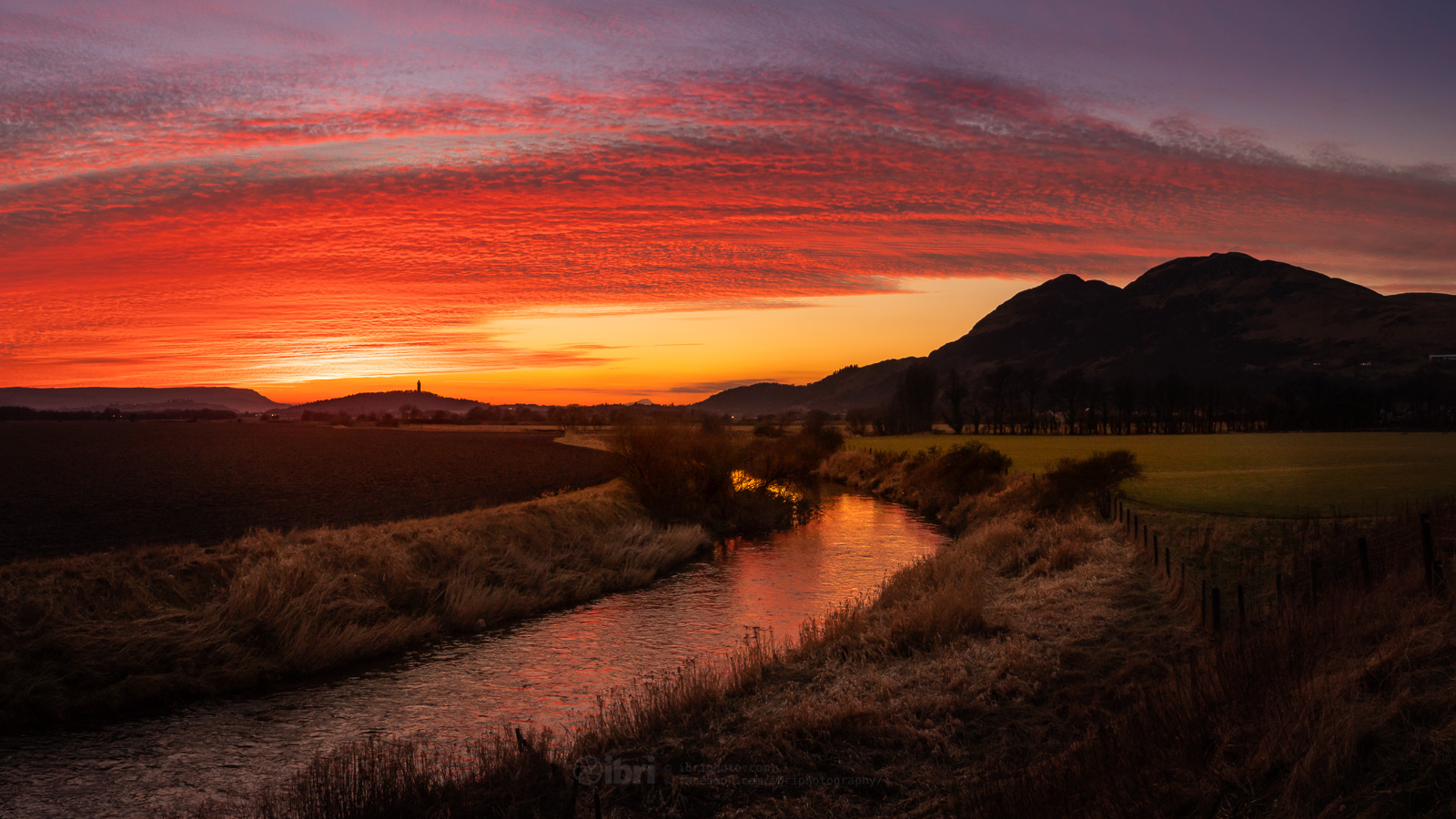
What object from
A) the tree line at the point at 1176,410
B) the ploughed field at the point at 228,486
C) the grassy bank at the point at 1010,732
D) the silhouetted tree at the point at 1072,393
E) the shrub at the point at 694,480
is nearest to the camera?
the grassy bank at the point at 1010,732

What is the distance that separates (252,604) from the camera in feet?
65.5

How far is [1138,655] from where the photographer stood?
47.9 ft

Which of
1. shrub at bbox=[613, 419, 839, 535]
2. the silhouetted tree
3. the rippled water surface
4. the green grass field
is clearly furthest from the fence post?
the silhouetted tree

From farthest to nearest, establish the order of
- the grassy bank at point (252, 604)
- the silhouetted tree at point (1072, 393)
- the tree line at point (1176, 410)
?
the silhouetted tree at point (1072, 393) → the tree line at point (1176, 410) → the grassy bank at point (252, 604)

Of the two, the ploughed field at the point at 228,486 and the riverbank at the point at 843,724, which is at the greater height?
the ploughed field at the point at 228,486

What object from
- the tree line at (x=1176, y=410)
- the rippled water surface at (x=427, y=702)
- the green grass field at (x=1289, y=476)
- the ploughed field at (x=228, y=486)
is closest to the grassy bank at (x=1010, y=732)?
the rippled water surface at (x=427, y=702)

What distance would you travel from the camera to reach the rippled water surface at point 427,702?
13.4 metres

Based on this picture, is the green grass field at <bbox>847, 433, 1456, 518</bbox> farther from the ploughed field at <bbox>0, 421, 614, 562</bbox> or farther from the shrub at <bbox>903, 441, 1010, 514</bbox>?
the ploughed field at <bbox>0, 421, 614, 562</bbox>

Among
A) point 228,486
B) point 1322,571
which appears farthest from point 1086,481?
point 228,486

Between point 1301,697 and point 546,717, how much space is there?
1277 centimetres

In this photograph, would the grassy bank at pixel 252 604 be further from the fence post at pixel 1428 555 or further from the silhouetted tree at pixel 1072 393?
the silhouetted tree at pixel 1072 393

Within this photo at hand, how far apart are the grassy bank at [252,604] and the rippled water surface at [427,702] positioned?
102 cm

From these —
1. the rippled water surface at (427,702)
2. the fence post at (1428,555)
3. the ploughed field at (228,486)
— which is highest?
the fence post at (1428,555)

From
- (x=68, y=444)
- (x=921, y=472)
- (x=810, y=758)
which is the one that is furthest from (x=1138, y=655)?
(x=68, y=444)
